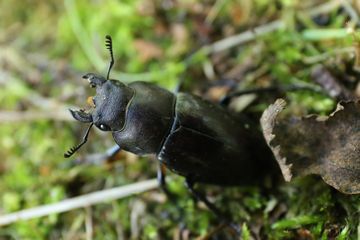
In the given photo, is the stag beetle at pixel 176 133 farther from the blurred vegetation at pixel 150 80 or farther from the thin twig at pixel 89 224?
the thin twig at pixel 89 224

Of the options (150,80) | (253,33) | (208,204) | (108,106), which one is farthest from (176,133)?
(253,33)

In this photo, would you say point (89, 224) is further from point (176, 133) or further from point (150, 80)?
point (150, 80)

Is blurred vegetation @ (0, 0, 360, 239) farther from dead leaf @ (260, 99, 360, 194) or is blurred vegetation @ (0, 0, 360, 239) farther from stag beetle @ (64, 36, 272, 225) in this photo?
stag beetle @ (64, 36, 272, 225)

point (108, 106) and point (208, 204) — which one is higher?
point (108, 106)

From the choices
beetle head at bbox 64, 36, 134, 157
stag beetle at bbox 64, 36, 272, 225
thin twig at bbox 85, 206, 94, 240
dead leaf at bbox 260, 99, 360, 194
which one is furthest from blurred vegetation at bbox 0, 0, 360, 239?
beetle head at bbox 64, 36, 134, 157

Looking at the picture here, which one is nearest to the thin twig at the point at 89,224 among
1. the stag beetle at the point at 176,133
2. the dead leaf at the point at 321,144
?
the stag beetle at the point at 176,133

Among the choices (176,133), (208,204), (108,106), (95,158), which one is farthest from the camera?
(95,158)
